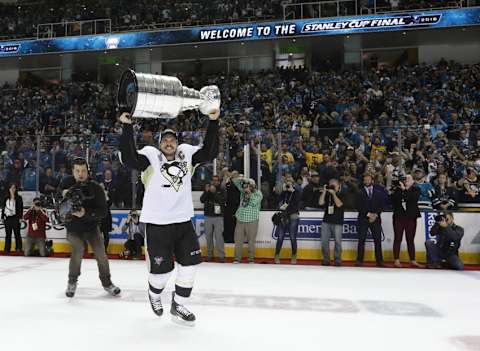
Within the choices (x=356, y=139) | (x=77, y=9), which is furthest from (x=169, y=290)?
(x=77, y=9)

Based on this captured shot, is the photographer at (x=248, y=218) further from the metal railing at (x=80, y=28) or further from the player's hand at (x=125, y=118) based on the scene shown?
the metal railing at (x=80, y=28)

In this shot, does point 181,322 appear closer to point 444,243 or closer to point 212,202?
point 212,202

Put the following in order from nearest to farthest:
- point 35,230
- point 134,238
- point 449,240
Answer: point 449,240, point 134,238, point 35,230

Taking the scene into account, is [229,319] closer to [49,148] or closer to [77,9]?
[49,148]

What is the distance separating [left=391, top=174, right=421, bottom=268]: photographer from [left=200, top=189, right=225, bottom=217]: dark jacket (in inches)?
134

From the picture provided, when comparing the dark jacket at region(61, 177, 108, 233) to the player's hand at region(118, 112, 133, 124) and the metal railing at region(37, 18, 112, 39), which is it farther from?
the metal railing at region(37, 18, 112, 39)

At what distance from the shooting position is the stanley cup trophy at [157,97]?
11.5ft

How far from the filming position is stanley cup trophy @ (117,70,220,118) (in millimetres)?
3514

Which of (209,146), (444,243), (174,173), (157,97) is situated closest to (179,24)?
(444,243)

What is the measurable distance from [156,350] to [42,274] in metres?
4.62

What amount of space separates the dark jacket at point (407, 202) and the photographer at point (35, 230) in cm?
757

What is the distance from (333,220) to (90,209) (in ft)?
16.6

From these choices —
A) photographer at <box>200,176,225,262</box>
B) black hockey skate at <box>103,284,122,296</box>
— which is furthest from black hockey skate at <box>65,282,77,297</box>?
photographer at <box>200,176,225,262</box>

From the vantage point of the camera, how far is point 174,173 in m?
3.91
